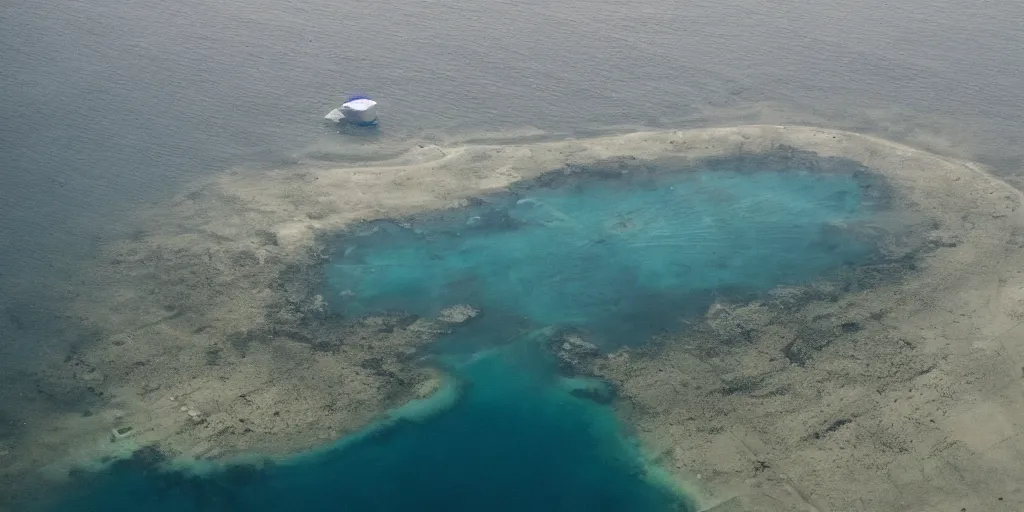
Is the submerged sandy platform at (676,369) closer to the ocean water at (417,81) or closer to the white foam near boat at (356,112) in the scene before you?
the ocean water at (417,81)

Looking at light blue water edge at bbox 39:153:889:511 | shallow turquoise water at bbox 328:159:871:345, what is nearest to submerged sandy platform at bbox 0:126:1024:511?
light blue water edge at bbox 39:153:889:511

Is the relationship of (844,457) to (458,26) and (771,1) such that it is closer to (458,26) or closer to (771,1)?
(458,26)

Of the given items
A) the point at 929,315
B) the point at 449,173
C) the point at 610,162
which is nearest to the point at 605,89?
the point at 610,162

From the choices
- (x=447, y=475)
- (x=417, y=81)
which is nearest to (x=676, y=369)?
(x=447, y=475)

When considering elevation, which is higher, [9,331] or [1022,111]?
[1022,111]

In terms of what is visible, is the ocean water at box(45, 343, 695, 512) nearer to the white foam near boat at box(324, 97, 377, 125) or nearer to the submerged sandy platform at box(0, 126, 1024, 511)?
the submerged sandy platform at box(0, 126, 1024, 511)

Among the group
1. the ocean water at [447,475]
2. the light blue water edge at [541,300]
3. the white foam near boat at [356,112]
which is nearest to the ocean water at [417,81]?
the white foam near boat at [356,112]
